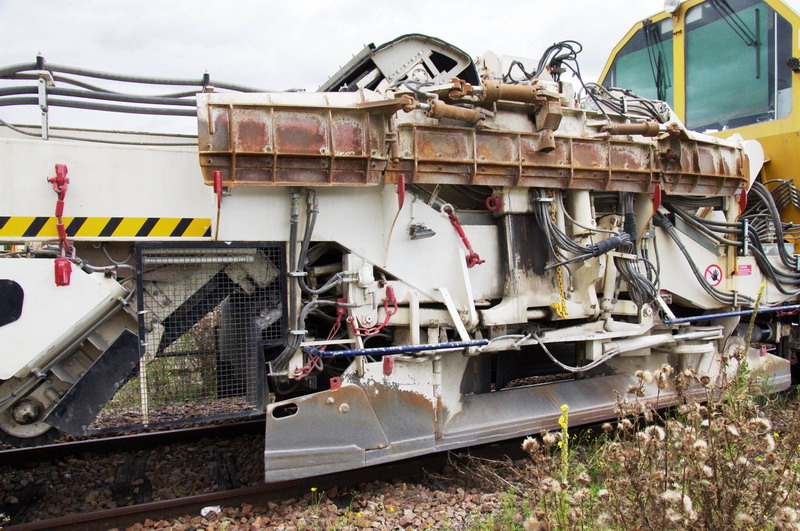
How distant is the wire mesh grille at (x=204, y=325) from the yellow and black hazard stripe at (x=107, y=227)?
9cm

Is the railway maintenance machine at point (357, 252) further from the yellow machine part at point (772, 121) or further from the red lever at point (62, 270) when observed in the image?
the yellow machine part at point (772, 121)

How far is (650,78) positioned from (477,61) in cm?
301

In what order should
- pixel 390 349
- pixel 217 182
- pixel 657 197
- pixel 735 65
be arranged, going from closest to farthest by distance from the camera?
pixel 217 182
pixel 390 349
pixel 657 197
pixel 735 65

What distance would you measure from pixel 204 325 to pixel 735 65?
5.33 meters

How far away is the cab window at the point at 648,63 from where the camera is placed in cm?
621

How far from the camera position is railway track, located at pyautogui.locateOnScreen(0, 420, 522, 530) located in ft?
11.6

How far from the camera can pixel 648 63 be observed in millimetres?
6430

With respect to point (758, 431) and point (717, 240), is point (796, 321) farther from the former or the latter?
point (758, 431)

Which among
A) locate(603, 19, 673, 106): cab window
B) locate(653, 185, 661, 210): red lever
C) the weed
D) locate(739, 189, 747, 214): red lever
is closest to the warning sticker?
locate(739, 189, 747, 214): red lever

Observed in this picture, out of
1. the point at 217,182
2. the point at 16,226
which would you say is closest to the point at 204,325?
the point at 217,182

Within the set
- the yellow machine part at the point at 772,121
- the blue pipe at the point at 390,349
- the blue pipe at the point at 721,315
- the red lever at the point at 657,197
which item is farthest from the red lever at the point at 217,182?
the yellow machine part at the point at 772,121

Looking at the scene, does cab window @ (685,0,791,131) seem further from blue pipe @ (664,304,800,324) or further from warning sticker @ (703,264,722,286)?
blue pipe @ (664,304,800,324)

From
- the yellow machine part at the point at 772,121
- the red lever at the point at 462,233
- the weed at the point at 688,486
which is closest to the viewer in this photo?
the weed at the point at 688,486

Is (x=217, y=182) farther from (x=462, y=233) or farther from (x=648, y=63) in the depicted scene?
(x=648, y=63)
